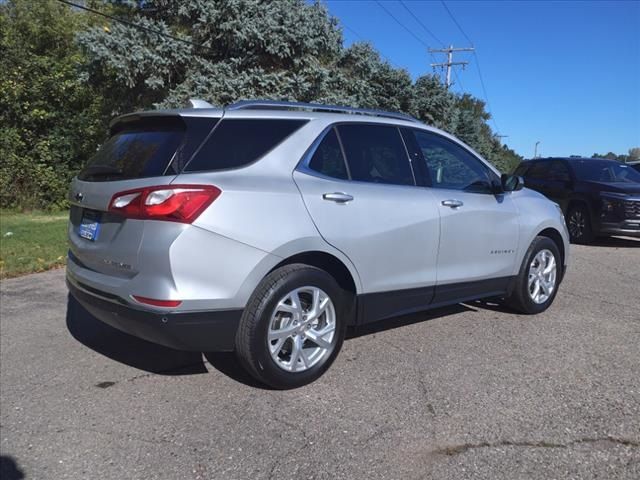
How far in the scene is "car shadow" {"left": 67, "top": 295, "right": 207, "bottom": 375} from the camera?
161 inches

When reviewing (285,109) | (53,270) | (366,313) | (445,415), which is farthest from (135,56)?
(445,415)

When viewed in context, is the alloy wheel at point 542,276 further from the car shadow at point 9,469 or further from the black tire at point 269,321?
the car shadow at point 9,469

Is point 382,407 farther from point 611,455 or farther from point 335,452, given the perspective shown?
point 611,455

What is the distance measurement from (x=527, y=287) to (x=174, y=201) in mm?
3645

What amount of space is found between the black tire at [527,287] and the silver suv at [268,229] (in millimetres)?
819

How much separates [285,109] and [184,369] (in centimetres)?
203

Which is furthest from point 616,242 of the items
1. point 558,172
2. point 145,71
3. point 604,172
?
point 145,71

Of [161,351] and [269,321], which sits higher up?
[269,321]

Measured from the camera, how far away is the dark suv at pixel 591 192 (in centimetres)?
1020

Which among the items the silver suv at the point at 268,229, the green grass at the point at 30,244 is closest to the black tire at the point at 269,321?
the silver suv at the point at 268,229

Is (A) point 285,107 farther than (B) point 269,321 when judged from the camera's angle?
Yes

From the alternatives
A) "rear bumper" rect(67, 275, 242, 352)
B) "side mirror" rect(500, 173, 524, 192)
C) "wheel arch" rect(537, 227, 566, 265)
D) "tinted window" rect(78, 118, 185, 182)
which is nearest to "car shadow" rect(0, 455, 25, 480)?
"rear bumper" rect(67, 275, 242, 352)

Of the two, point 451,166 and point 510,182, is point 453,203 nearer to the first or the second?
point 451,166

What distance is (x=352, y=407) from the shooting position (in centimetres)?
344
